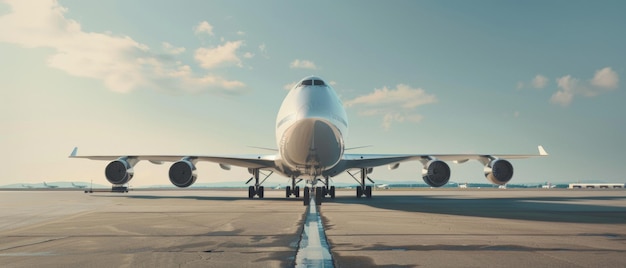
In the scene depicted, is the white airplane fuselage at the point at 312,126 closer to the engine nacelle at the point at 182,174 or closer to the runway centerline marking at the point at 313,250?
the engine nacelle at the point at 182,174

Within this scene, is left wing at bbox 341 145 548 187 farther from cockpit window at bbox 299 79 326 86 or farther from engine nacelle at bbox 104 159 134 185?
engine nacelle at bbox 104 159 134 185

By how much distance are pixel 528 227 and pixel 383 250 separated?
456 cm

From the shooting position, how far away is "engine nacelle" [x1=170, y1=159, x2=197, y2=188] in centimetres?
2280

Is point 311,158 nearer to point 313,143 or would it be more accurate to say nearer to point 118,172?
point 313,143

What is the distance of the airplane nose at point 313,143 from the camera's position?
1555cm

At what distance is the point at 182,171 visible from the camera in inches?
904

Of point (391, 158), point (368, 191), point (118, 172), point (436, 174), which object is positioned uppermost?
point (391, 158)

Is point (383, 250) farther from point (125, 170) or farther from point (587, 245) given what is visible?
point (125, 170)

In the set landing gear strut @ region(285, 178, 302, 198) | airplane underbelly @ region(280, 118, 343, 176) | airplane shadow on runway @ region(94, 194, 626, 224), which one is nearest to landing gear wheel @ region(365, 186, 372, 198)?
landing gear strut @ region(285, 178, 302, 198)

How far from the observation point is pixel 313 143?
52.1ft

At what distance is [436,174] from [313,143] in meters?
8.29

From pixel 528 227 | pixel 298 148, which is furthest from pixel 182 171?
pixel 528 227

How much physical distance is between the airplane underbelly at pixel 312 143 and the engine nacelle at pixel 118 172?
11427mm

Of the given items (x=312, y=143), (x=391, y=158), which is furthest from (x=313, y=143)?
(x=391, y=158)
